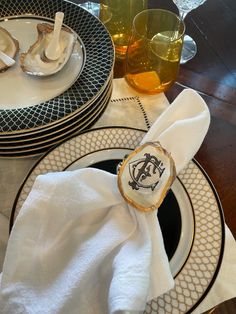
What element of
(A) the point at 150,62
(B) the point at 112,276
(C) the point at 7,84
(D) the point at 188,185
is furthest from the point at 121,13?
(B) the point at 112,276

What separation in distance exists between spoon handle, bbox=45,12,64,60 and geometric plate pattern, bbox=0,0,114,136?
0.03 metres

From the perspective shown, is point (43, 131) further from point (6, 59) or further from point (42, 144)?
point (6, 59)

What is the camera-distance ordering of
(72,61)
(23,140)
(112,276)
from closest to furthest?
(112,276) < (23,140) < (72,61)

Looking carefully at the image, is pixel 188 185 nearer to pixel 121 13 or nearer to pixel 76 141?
pixel 76 141

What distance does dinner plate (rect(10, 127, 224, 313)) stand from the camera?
0.31 m

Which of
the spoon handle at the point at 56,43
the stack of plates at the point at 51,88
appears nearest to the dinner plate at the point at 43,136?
the stack of plates at the point at 51,88

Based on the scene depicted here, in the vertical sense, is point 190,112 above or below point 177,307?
above

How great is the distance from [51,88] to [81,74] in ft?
0.16

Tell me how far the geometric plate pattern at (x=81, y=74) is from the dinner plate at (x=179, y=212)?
4 cm

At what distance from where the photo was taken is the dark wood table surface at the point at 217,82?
424mm

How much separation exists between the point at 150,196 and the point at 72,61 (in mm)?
269

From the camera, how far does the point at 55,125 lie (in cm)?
39

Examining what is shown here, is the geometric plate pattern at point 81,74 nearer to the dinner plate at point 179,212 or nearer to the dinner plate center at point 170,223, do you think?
the dinner plate at point 179,212

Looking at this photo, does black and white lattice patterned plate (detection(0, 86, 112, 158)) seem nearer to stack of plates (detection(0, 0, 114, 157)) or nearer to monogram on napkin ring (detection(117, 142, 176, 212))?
stack of plates (detection(0, 0, 114, 157))
